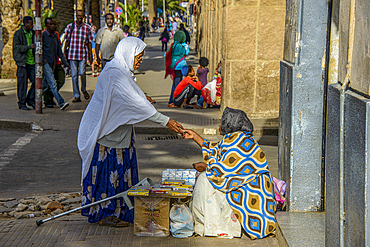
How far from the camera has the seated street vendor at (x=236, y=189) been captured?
12.3ft

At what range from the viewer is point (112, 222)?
4.08 m

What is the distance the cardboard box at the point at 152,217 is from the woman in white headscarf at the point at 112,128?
0.25 metres

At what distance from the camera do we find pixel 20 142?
7852 millimetres

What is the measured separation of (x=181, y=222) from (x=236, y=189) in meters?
0.51

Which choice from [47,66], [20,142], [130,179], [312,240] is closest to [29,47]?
[47,66]

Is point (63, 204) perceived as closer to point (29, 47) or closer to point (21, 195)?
point (21, 195)

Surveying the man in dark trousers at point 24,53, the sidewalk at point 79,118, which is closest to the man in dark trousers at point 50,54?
the man in dark trousers at point 24,53

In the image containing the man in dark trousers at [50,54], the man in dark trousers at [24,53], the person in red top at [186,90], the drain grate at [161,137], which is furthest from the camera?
the person in red top at [186,90]

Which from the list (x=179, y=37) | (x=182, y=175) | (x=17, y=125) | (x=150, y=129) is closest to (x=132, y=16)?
(x=179, y=37)

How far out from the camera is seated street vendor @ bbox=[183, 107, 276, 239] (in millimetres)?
3764

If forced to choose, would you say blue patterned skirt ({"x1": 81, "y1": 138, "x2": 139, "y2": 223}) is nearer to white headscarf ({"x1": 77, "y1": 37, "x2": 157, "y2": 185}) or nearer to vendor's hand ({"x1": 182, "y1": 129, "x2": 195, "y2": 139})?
white headscarf ({"x1": 77, "y1": 37, "x2": 157, "y2": 185})

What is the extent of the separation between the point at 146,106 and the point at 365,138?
2.16 metres

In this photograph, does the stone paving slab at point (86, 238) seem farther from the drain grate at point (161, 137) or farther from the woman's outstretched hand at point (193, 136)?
the drain grate at point (161, 137)

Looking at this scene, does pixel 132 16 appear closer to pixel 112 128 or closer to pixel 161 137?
pixel 161 137
